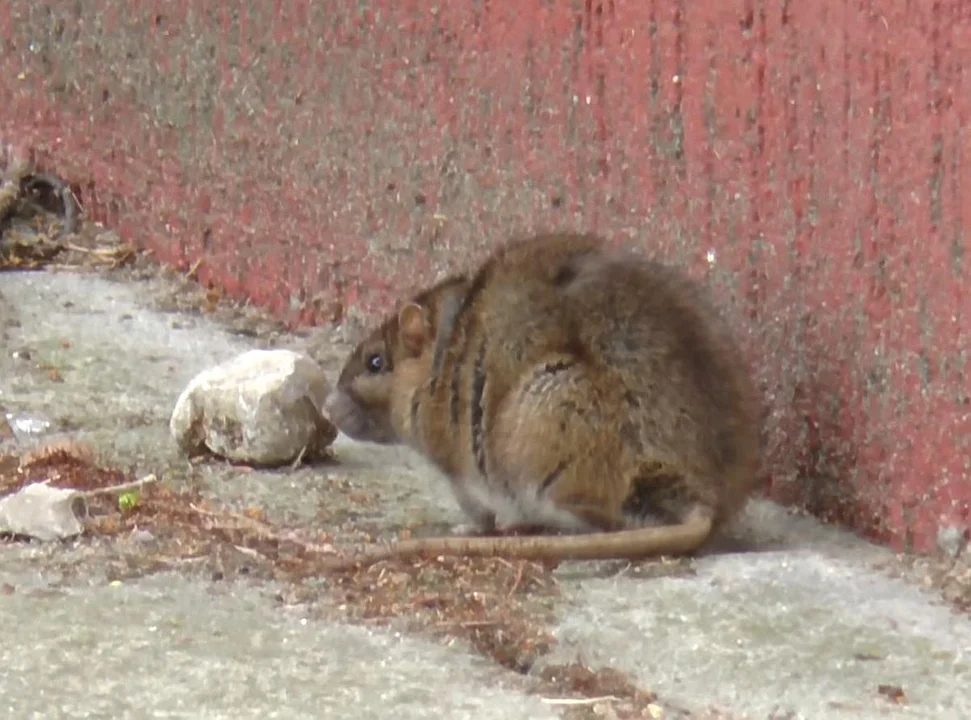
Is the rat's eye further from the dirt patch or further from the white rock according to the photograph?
the dirt patch

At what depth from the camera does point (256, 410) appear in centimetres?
435

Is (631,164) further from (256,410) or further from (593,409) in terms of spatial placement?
(256,410)

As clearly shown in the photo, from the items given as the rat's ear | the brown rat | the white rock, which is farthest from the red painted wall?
the white rock

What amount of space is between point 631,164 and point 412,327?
0.68 meters

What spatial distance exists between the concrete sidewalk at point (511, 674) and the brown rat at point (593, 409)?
14 cm

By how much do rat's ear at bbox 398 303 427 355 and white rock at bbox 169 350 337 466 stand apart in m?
0.39

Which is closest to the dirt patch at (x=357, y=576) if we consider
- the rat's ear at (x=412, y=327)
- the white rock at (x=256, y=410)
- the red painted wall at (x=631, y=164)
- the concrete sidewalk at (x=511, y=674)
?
the concrete sidewalk at (x=511, y=674)

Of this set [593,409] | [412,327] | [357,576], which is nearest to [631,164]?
[412,327]

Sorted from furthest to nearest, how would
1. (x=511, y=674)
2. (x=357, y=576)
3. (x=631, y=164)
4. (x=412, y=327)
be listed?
(x=631, y=164) → (x=412, y=327) → (x=357, y=576) → (x=511, y=674)

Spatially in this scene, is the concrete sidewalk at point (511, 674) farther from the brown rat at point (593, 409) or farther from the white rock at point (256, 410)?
the white rock at point (256, 410)

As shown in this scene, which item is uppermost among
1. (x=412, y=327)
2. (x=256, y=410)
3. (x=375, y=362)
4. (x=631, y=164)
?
(x=631, y=164)

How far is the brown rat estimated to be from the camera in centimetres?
354

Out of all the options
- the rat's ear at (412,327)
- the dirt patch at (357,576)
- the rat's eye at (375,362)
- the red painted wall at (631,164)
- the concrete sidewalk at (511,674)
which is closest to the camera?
the concrete sidewalk at (511,674)

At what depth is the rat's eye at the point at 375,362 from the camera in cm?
428
